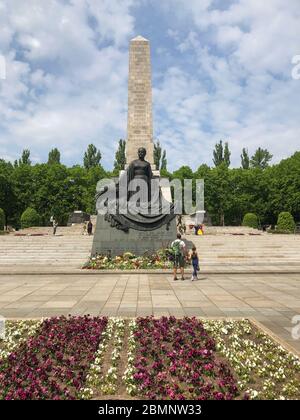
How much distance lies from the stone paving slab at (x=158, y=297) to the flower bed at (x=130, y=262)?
2.36 metres

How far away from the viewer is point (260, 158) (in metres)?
83.7

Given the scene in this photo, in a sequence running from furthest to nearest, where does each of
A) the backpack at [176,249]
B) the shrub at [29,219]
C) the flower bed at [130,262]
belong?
the shrub at [29,219], the flower bed at [130,262], the backpack at [176,249]

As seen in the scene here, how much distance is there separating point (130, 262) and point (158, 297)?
311 inches

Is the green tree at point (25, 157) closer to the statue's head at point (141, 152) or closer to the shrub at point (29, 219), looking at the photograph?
the shrub at point (29, 219)

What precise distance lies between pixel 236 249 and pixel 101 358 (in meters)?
18.1

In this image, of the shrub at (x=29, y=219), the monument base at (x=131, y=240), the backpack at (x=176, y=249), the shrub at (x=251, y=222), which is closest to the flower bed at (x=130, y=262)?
the monument base at (x=131, y=240)

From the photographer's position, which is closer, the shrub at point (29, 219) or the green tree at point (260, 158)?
the shrub at point (29, 219)

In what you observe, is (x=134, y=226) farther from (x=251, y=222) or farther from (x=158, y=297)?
(x=251, y=222)

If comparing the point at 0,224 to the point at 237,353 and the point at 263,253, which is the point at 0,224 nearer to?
the point at 263,253

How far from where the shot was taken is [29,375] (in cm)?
484

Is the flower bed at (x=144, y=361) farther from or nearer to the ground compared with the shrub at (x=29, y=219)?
nearer to the ground

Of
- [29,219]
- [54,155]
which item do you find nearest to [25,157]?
[54,155]

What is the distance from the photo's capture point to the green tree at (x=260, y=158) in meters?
83.6

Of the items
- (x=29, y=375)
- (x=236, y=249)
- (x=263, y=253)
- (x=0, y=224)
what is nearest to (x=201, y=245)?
(x=236, y=249)
